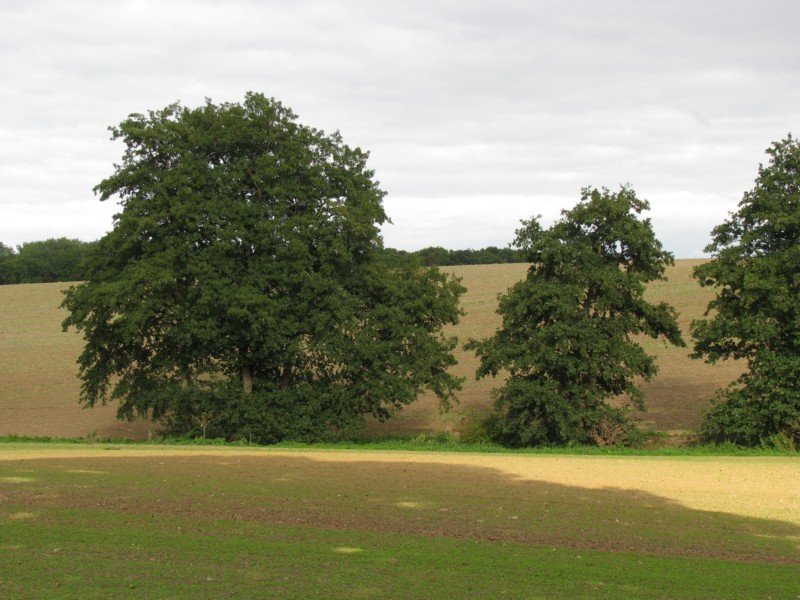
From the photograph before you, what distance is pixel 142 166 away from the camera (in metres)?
38.3

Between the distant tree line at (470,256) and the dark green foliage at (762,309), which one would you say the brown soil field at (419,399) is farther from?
the distant tree line at (470,256)

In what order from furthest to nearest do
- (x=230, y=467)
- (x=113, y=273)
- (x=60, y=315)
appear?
(x=60, y=315) < (x=113, y=273) < (x=230, y=467)

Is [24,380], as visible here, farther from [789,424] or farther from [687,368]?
[789,424]

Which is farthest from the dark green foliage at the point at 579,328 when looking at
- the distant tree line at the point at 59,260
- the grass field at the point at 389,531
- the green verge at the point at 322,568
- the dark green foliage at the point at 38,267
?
the dark green foliage at the point at 38,267

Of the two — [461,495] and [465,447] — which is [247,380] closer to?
[465,447]

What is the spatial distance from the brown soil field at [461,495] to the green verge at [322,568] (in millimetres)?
920

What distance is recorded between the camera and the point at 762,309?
34.0 m

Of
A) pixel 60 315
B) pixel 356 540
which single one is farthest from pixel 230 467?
pixel 60 315

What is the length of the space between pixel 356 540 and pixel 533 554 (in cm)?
292

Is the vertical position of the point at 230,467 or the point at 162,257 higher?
the point at 162,257

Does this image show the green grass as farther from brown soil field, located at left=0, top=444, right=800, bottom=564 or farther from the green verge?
the green verge

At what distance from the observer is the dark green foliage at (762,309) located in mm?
33250

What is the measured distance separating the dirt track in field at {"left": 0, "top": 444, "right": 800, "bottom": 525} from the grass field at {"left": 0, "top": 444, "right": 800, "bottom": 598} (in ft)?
0.46

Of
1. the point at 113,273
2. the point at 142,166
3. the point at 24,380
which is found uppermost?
the point at 142,166
